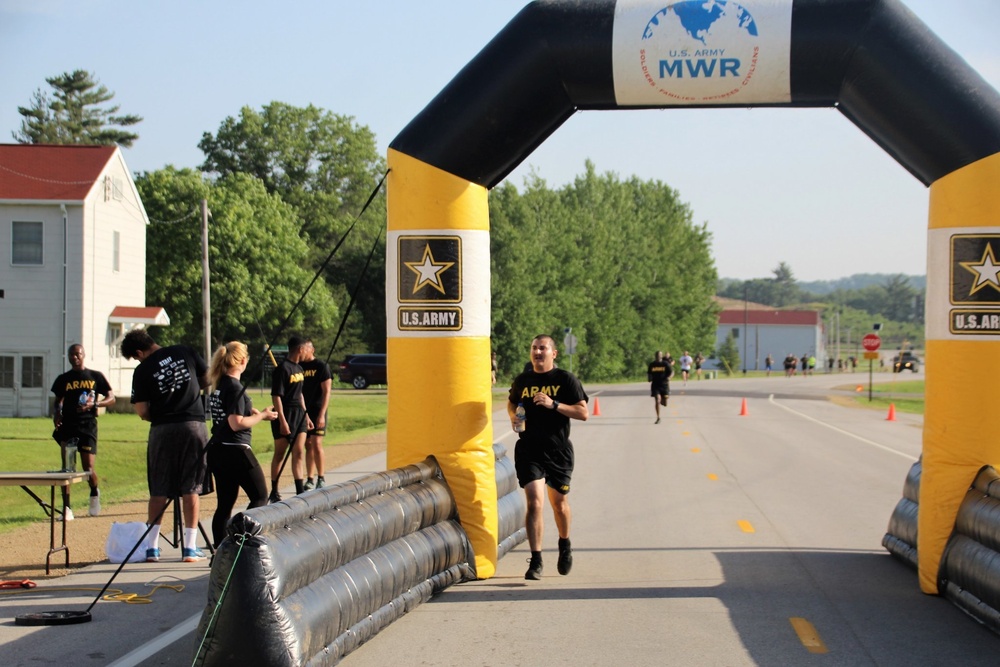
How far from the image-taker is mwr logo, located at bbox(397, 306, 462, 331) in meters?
9.69

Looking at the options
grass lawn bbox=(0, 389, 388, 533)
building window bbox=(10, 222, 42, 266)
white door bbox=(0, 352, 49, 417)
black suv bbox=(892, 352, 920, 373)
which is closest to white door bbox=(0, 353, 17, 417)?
white door bbox=(0, 352, 49, 417)

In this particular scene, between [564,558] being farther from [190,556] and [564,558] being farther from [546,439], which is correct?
[190,556]

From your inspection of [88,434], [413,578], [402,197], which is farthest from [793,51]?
[88,434]

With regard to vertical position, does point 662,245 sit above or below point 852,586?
above

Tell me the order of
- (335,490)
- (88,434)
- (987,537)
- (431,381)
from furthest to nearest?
(88,434) → (431,381) → (987,537) → (335,490)

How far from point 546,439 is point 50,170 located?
32.5 meters

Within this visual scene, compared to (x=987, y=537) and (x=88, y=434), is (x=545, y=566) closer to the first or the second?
(x=987, y=537)

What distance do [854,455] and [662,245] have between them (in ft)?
224

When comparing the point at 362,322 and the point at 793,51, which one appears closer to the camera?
the point at 793,51

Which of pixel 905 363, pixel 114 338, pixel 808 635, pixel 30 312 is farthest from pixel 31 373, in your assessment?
pixel 905 363

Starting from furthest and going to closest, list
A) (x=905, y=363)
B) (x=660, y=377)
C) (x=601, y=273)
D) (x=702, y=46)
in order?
(x=905, y=363) → (x=601, y=273) → (x=660, y=377) → (x=702, y=46)

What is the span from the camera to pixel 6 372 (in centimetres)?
3634

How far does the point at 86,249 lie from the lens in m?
37.1

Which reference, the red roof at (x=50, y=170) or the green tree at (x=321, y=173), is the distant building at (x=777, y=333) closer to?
the green tree at (x=321, y=173)
